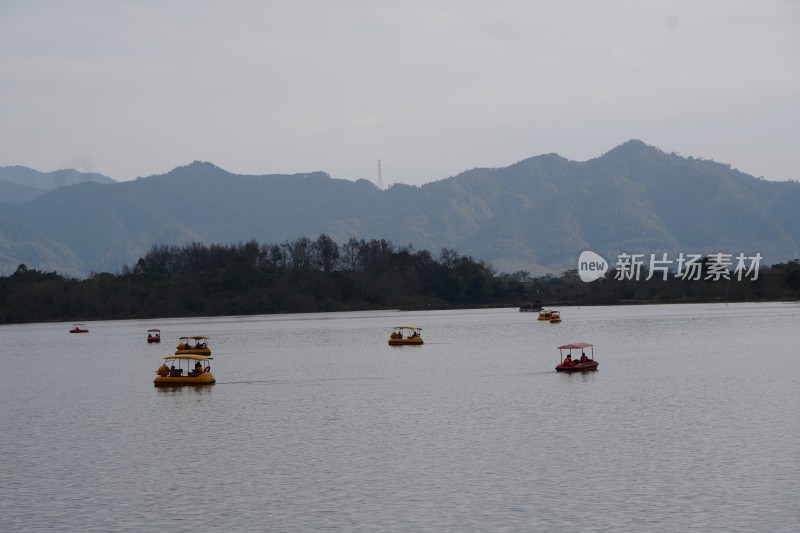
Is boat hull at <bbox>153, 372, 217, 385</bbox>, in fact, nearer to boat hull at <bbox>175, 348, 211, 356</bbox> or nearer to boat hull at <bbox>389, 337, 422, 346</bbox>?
boat hull at <bbox>175, 348, 211, 356</bbox>

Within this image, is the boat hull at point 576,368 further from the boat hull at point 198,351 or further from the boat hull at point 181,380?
the boat hull at point 198,351

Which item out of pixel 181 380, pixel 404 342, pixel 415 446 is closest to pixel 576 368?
pixel 181 380

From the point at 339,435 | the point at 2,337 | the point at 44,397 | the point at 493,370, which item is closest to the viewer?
the point at 339,435

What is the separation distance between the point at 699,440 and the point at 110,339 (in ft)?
352

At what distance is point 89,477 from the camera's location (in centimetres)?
3609

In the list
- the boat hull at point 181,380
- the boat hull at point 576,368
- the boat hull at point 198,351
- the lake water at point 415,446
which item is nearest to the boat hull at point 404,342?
the lake water at point 415,446

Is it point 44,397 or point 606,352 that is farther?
point 606,352

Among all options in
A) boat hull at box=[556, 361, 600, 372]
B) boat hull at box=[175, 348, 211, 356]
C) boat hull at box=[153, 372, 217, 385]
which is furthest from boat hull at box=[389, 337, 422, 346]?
boat hull at box=[153, 372, 217, 385]

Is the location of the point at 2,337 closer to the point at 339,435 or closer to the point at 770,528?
the point at 339,435

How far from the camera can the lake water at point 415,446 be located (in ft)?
96.4

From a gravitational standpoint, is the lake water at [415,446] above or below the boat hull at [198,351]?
below

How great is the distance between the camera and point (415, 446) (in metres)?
40.4

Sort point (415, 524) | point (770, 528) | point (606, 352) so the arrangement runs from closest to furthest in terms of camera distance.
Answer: point (770, 528) → point (415, 524) → point (606, 352)

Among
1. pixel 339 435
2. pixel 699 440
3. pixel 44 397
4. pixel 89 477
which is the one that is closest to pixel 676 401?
pixel 699 440
